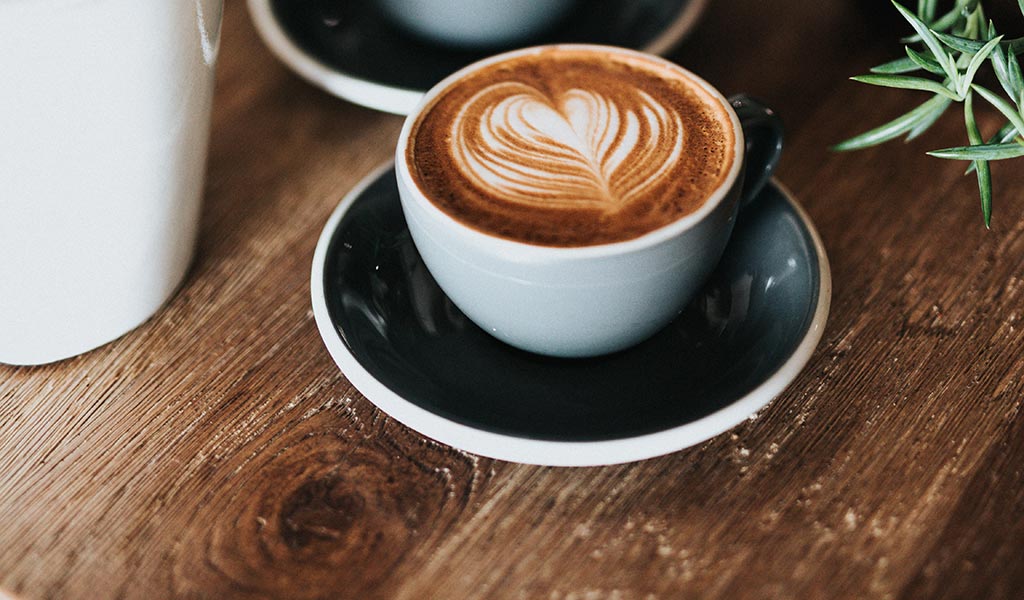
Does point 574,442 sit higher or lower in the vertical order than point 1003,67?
lower

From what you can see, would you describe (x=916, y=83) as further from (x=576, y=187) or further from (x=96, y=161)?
(x=96, y=161)

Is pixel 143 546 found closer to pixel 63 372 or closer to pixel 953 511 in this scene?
pixel 63 372

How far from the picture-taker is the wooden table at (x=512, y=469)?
481 millimetres

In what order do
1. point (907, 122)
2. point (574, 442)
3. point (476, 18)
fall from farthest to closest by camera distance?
point (476, 18) < point (907, 122) < point (574, 442)

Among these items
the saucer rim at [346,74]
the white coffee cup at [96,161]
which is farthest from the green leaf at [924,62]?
the white coffee cup at [96,161]

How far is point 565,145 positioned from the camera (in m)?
0.55

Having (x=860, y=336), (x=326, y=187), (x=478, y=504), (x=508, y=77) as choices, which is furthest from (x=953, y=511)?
(x=326, y=187)

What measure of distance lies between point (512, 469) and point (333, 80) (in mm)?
365

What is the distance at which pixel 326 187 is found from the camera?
0.71 meters

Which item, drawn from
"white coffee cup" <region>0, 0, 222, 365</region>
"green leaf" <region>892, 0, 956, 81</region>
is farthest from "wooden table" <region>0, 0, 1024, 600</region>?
"green leaf" <region>892, 0, 956, 81</region>

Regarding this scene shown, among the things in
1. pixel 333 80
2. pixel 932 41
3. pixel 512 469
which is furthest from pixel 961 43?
pixel 333 80

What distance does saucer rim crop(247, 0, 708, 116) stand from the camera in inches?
28.8

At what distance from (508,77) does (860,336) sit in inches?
10.6

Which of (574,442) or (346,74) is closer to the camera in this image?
(574,442)
